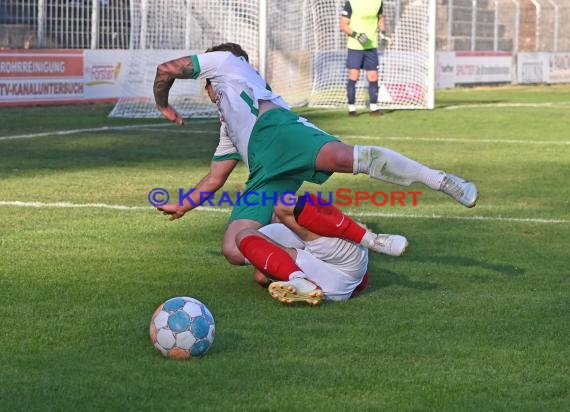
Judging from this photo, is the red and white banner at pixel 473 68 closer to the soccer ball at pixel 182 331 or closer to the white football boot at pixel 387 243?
the white football boot at pixel 387 243

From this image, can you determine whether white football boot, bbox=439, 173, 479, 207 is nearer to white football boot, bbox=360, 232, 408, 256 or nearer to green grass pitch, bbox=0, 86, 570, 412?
white football boot, bbox=360, 232, 408, 256

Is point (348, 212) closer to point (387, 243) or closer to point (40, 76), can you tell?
point (387, 243)

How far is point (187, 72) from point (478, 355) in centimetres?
239

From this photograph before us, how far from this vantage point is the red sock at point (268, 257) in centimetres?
620

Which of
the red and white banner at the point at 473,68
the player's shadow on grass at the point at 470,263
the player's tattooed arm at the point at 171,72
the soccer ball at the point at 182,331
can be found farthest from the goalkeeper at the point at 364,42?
the soccer ball at the point at 182,331

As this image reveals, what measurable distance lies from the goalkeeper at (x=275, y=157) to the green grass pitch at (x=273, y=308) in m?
0.35

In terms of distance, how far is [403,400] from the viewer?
4.50 meters

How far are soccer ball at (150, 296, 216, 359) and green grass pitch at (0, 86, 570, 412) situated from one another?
0.05 meters

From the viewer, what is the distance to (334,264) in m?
6.41

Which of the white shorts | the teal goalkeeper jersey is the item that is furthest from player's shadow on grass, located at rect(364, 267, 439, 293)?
→ the teal goalkeeper jersey

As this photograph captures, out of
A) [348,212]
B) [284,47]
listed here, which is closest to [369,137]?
[284,47]

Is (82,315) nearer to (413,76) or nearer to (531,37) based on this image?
(413,76)

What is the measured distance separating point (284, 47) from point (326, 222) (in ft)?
48.5

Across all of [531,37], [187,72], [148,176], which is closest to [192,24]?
[148,176]
